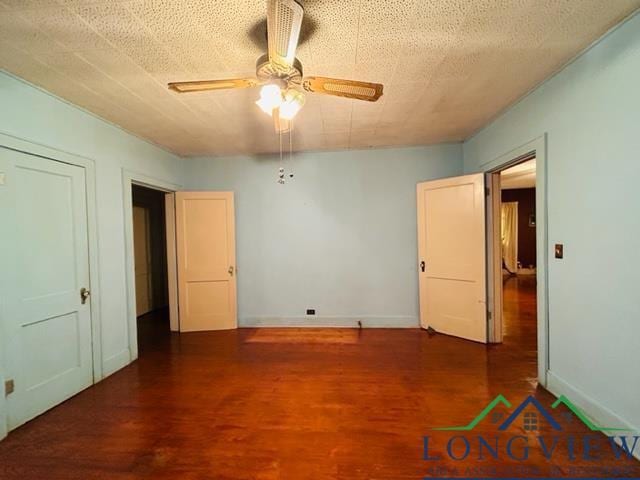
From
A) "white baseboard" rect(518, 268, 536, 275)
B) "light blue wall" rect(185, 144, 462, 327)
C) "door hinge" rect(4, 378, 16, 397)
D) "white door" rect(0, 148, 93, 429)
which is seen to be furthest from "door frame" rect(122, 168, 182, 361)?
"white baseboard" rect(518, 268, 536, 275)

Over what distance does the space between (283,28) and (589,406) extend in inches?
117

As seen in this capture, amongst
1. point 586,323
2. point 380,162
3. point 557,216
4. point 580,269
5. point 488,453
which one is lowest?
point 488,453

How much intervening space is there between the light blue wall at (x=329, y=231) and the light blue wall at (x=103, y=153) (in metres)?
1.31

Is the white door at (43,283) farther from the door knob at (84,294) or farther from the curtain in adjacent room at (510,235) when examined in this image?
the curtain in adjacent room at (510,235)

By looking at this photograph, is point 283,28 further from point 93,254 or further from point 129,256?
point 129,256

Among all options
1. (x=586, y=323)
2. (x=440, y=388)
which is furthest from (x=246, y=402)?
(x=586, y=323)

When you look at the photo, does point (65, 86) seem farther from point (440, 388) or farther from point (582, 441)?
point (582, 441)

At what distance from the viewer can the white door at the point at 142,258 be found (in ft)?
16.7

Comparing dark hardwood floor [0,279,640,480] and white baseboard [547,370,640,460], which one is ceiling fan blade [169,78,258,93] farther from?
white baseboard [547,370,640,460]

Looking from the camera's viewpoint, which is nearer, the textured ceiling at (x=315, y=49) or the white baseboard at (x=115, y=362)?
the textured ceiling at (x=315, y=49)

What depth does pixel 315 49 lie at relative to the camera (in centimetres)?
187

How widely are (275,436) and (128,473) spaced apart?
84cm

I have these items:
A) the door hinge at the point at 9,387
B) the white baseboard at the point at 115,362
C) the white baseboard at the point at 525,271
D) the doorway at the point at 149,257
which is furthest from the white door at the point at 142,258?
the white baseboard at the point at 525,271

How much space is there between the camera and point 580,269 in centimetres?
205
